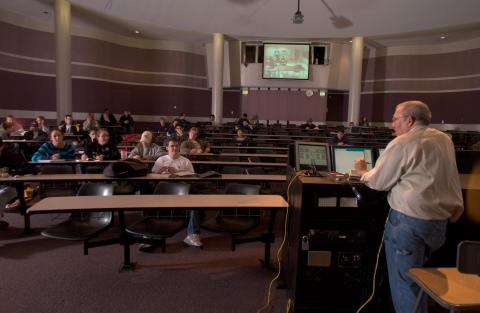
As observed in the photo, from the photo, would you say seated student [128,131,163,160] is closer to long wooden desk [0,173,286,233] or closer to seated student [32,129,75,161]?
seated student [32,129,75,161]

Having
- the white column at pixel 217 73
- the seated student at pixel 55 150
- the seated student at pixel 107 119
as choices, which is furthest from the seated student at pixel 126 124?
the seated student at pixel 55 150

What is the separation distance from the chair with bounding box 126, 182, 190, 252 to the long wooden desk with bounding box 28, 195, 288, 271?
173 millimetres

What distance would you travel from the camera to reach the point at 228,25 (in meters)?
12.8

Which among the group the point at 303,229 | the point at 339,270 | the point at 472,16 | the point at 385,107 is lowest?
the point at 339,270

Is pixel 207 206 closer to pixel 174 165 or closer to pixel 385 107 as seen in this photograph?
pixel 174 165

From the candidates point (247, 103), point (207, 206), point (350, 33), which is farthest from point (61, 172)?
point (247, 103)

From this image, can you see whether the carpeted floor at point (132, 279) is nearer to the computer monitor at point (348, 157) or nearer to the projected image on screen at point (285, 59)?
the computer monitor at point (348, 157)

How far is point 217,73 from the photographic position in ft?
47.4

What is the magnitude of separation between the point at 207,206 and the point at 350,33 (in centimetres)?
1300

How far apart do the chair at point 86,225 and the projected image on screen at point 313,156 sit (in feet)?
6.47

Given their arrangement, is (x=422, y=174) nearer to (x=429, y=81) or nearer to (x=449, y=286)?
(x=449, y=286)

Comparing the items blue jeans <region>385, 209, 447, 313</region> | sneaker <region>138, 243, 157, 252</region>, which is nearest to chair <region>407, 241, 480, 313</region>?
blue jeans <region>385, 209, 447, 313</region>

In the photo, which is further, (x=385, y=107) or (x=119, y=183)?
(x=385, y=107)

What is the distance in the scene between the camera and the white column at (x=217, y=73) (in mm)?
14102
